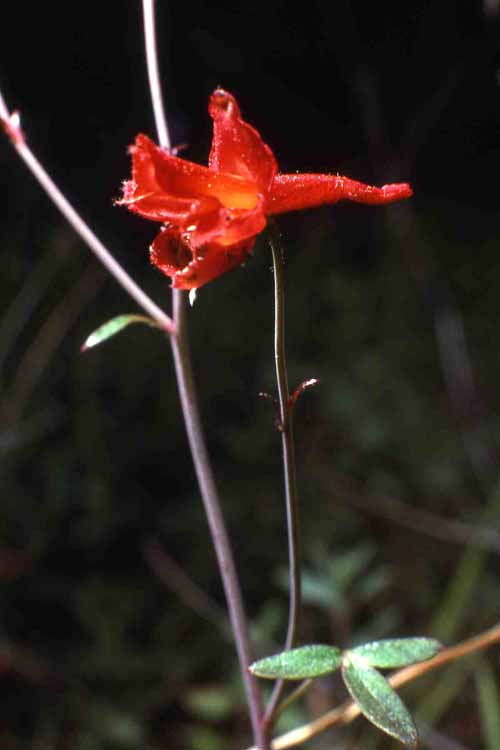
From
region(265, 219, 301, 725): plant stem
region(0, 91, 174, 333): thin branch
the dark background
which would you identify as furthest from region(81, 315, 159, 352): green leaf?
the dark background

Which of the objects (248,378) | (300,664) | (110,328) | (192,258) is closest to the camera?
(192,258)

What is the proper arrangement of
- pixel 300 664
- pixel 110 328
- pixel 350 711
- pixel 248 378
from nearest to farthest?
pixel 300 664 → pixel 110 328 → pixel 350 711 → pixel 248 378

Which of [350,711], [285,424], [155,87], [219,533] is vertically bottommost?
[350,711]

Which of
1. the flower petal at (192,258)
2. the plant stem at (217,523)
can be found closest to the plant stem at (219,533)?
the plant stem at (217,523)

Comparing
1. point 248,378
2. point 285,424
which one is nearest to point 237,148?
point 285,424

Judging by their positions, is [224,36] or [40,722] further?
[224,36]

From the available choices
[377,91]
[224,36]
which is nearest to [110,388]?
[224,36]

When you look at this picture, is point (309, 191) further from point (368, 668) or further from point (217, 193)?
point (368, 668)

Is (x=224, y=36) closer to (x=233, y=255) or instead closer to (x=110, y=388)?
(x=110, y=388)
